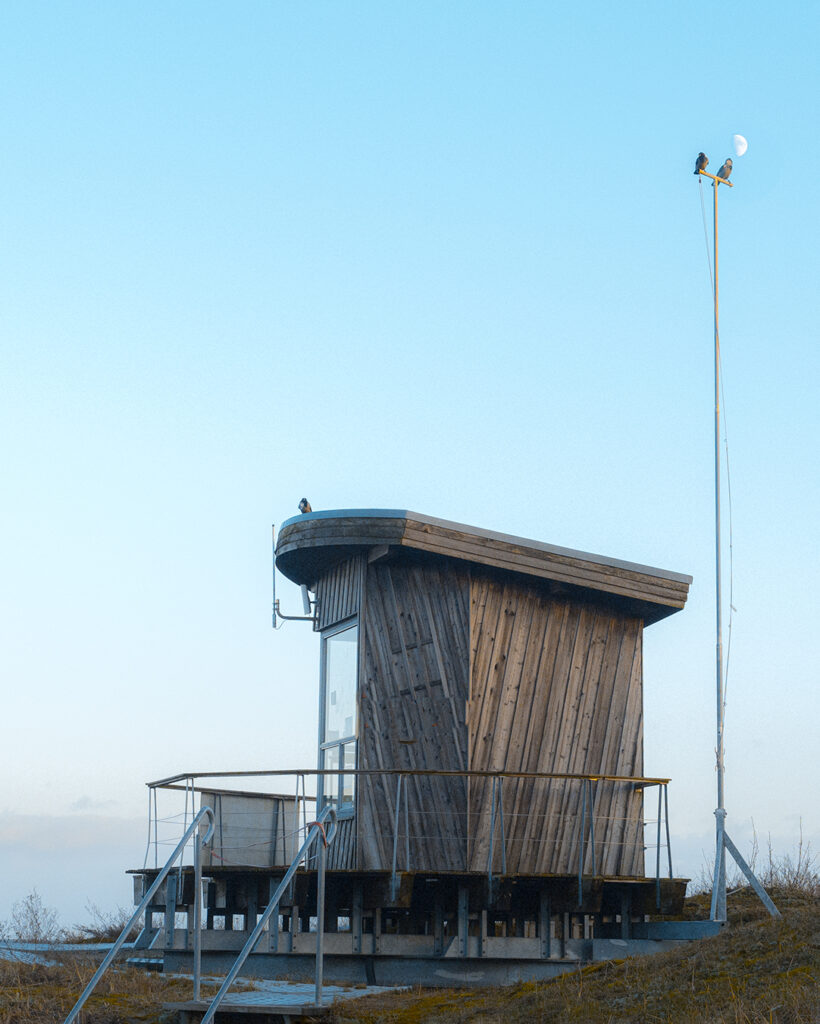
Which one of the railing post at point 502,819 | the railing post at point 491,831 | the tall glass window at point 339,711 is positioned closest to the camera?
the railing post at point 491,831

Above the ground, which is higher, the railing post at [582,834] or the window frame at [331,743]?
the window frame at [331,743]

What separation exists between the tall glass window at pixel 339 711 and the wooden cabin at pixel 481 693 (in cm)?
4

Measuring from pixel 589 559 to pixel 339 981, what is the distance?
5.68 m

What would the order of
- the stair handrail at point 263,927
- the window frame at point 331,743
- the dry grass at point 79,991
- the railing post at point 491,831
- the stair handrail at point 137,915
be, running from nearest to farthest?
the stair handrail at point 263,927 → the stair handrail at point 137,915 → the dry grass at point 79,991 → the railing post at point 491,831 → the window frame at point 331,743

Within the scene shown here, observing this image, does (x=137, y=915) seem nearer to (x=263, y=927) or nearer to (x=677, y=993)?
(x=263, y=927)

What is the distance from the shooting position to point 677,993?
29.7 ft

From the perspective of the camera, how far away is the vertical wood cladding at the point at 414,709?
14.7m

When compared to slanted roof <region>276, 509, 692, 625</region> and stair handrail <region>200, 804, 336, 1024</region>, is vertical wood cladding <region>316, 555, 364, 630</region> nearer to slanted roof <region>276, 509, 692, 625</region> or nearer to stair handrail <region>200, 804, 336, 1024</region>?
slanted roof <region>276, 509, 692, 625</region>

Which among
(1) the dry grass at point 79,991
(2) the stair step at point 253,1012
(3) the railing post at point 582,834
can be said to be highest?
(3) the railing post at point 582,834

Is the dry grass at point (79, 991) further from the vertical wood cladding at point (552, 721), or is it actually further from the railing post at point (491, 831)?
the vertical wood cladding at point (552, 721)

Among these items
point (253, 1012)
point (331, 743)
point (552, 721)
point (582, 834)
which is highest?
point (552, 721)

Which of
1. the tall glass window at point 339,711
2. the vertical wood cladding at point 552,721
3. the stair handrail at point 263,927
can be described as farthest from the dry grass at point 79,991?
the vertical wood cladding at point 552,721

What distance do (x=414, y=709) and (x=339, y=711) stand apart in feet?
4.75

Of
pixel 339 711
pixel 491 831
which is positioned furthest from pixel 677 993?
pixel 339 711
